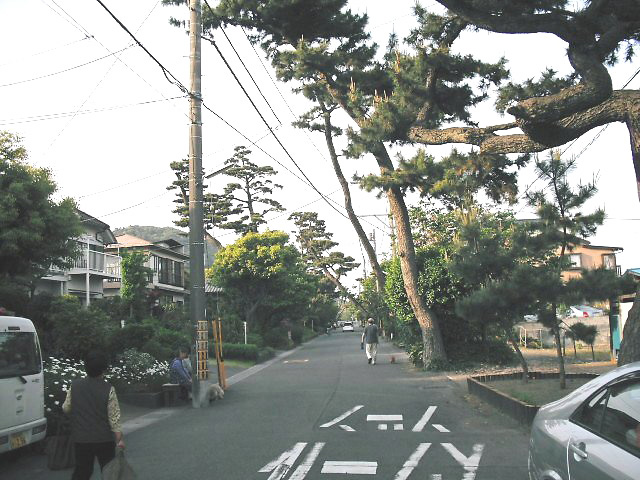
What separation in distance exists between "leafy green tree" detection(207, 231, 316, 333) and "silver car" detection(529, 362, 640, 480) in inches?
1219

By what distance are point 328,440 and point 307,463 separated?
1451 millimetres

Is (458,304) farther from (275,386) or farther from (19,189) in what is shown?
(19,189)

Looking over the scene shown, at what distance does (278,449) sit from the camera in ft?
27.2

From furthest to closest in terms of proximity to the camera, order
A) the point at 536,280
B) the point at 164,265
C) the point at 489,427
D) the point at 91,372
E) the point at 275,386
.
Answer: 1. the point at 164,265
2. the point at 275,386
3. the point at 536,280
4. the point at 489,427
5. the point at 91,372

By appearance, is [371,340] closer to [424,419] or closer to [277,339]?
[424,419]

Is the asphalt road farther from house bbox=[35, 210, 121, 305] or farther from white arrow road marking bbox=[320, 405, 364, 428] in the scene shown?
house bbox=[35, 210, 121, 305]

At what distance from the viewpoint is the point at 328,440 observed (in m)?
8.89

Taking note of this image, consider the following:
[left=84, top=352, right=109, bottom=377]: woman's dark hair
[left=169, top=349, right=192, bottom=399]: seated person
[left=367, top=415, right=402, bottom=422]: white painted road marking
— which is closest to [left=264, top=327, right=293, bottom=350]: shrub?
[left=169, top=349, right=192, bottom=399]: seated person

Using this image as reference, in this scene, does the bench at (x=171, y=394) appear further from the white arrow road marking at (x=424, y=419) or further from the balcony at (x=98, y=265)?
the balcony at (x=98, y=265)

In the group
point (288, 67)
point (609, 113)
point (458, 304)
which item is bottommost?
point (458, 304)

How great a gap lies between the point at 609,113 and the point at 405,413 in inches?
241

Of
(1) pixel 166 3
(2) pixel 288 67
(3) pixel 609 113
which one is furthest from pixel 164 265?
(3) pixel 609 113

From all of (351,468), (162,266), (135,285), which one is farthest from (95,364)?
(162,266)

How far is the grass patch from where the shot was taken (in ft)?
33.9
